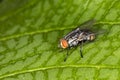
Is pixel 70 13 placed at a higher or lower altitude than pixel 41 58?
higher

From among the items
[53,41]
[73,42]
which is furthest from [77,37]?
[53,41]

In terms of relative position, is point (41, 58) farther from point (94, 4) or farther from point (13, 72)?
point (94, 4)

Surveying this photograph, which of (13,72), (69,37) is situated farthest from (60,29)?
(13,72)

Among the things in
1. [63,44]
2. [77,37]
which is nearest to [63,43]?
[63,44]

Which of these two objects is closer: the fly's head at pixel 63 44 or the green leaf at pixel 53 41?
the green leaf at pixel 53 41

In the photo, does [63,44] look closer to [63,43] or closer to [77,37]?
[63,43]
